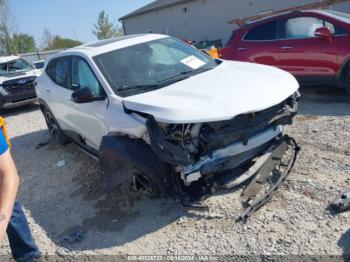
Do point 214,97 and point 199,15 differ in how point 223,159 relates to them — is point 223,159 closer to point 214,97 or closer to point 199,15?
point 214,97

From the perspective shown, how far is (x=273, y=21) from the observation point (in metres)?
6.98

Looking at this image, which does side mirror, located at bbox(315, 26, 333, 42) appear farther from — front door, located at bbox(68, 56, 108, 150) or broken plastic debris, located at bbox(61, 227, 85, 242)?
broken plastic debris, located at bbox(61, 227, 85, 242)

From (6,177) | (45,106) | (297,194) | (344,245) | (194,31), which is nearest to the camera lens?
(6,177)

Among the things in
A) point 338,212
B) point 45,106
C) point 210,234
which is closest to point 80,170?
point 45,106

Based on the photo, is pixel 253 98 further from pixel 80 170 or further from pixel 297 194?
pixel 80 170

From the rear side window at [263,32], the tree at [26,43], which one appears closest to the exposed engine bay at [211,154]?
the rear side window at [263,32]

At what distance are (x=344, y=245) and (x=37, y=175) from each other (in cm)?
432

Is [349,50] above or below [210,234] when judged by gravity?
above

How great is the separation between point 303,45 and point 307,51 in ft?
0.46

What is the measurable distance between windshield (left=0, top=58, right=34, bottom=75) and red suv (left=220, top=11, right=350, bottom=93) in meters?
6.90

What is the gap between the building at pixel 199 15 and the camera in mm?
19250

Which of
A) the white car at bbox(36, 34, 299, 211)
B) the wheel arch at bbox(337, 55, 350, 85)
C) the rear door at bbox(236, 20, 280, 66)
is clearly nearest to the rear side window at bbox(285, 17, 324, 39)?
the rear door at bbox(236, 20, 280, 66)

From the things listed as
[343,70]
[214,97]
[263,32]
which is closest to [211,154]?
[214,97]

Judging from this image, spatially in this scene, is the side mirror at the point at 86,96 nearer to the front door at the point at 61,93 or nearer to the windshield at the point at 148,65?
the windshield at the point at 148,65
